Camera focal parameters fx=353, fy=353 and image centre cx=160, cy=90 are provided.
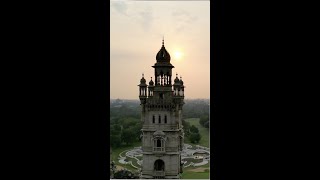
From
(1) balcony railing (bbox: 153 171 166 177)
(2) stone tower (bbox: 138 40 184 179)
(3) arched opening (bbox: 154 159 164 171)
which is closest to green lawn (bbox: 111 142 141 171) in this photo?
(2) stone tower (bbox: 138 40 184 179)

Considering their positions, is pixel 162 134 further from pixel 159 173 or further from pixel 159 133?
pixel 159 173

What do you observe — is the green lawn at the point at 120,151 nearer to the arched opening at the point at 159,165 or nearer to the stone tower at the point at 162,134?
the stone tower at the point at 162,134

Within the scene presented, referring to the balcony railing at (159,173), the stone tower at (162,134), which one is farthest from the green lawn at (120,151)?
the balcony railing at (159,173)

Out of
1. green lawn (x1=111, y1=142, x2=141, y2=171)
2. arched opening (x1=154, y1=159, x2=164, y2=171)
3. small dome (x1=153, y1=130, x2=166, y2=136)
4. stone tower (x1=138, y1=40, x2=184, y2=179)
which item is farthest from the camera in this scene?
arched opening (x1=154, y1=159, x2=164, y2=171)

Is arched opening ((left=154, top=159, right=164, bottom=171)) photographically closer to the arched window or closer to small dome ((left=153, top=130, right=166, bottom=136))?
the arched window

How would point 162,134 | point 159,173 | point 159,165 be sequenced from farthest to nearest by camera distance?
point 159,165
point 159,173
point 162,134

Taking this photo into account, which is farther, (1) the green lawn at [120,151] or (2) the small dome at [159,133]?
(2) the small dome at [159,133]

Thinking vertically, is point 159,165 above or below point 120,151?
below

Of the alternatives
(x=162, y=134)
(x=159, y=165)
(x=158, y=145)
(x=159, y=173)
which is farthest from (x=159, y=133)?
(x=159, y=173)

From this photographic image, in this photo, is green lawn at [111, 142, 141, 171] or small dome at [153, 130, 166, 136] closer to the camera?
green lawn at [111, 142, 141, 171]

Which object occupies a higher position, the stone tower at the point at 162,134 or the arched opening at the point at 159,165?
the stone tower at the point at 162,134
